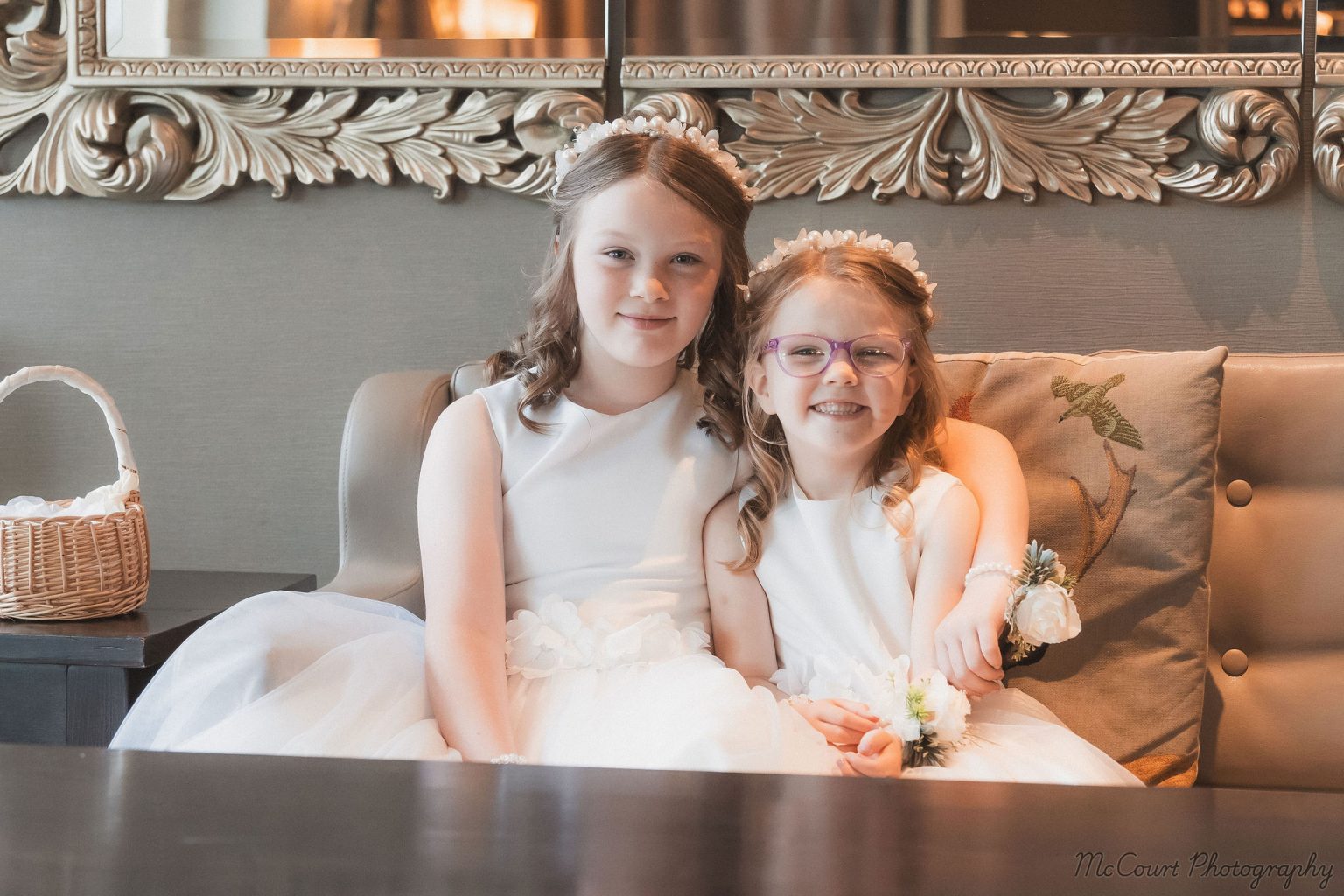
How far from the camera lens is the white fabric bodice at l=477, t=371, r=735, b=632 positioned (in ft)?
5.00

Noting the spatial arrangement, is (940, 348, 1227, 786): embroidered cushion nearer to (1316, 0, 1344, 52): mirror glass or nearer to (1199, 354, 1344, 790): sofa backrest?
(1199, 354, 1344, 790): sofa backrest

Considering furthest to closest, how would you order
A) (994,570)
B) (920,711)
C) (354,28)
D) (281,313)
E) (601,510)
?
(281,313), (354,28), (601,510), (994,570), (920,711)

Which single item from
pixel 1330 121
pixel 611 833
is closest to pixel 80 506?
→ pixel 611 833

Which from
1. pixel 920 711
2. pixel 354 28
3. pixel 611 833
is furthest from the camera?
pixel 354 28

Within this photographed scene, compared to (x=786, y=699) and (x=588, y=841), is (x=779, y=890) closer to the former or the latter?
(x=588, y=841)

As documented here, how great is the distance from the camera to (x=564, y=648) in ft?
4.77

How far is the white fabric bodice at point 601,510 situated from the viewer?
5.00 ft

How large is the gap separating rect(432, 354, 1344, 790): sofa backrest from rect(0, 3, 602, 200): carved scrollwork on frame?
119 cm

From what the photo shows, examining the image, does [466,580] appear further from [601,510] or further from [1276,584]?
[1276,584]

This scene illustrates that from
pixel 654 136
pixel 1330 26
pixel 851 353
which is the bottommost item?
pixel 851 353

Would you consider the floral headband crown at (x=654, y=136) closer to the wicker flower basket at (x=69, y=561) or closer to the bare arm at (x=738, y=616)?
the bare arm at (x=738, y=616)

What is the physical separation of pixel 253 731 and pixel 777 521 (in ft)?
2.37

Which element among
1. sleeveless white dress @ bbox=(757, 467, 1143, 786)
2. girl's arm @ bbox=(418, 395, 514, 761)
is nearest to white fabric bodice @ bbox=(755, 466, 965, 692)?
sleeveless white dress @ bbox=(757, 467, 1143, 786)

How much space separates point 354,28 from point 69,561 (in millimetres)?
1032
